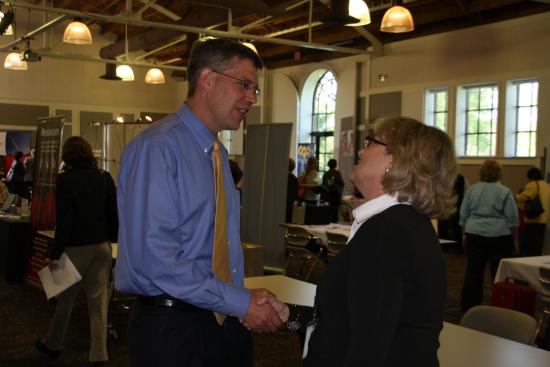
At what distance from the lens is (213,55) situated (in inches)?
81.0

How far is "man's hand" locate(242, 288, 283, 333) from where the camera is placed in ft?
6.34

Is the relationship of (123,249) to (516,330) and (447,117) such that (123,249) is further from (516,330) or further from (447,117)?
(447,117)

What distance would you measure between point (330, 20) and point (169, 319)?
18.3ft

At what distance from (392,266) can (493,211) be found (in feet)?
16.7

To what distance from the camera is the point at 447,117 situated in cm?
1252

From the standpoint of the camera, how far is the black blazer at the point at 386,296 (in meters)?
1.51

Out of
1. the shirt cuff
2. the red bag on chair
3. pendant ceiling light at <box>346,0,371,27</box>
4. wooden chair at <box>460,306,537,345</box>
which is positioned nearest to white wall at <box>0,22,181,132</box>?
pendant ceiling light at <box>346,0,371,27</box>

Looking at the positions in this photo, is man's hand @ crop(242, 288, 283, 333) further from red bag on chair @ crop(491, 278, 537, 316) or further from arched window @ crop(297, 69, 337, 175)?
arched window @ crop(297, 69, 337, 175)

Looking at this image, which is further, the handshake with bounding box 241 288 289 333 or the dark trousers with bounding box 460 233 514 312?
the dark trousers with bounding box 460 233 514 312

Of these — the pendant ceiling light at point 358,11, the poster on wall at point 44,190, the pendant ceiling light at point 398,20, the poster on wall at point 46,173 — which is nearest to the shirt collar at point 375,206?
the pendant ceiling light at point 358,11

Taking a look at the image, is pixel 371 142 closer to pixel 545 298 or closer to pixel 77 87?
pixel 545 298

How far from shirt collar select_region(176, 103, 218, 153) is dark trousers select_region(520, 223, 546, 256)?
8.18 meters

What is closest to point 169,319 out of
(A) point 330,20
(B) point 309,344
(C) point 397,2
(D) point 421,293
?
(B) point 309,344

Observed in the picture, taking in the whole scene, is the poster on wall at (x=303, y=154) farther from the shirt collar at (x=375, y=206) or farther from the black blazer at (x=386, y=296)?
the black blazer at (x=386, y=296)
